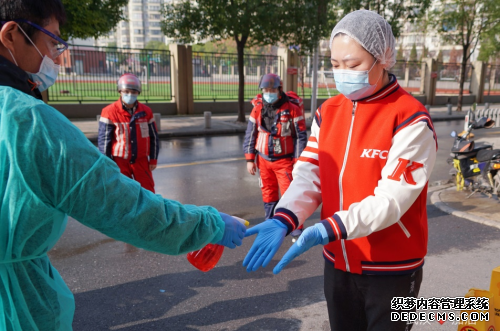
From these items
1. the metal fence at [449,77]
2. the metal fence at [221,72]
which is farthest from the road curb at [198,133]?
the metal fence at [449,77]

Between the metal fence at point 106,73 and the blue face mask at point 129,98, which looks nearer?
the blue face mask at point 129,98


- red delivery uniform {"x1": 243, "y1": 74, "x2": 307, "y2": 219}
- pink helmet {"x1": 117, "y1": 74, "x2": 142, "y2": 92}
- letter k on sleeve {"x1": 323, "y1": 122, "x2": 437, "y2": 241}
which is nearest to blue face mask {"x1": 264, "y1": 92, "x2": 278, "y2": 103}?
red delivery uniform {"x1": 243, "y1": 74, "x2": 307, "y2": 219}

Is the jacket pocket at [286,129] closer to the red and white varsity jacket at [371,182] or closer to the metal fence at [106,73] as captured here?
the red and white varsity jacket at [371,182]

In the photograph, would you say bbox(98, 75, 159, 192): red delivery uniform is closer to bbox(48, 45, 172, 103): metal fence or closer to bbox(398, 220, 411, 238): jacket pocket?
bbox(398, 220, 411, 238): jacket pocket

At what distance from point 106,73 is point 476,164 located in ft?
49.1

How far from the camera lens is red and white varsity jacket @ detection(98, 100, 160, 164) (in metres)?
5.26

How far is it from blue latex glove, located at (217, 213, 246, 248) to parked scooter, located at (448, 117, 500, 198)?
6069 mm

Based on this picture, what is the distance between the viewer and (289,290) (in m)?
4.00

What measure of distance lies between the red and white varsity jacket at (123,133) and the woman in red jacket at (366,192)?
349 cm

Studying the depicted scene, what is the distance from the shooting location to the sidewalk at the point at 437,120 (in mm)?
6199

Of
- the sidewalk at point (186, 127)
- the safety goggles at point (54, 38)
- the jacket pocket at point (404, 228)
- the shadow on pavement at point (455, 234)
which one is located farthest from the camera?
the sidewalk at point (186, 127)

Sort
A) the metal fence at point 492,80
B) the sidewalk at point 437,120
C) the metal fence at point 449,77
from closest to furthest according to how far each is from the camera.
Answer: the sidewalk at point 437,120
the metal fence at point 449,77
the metal fence at point 492,80

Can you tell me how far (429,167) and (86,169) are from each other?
4.86ft

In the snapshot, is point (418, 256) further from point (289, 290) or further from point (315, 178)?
point (289, 290)
